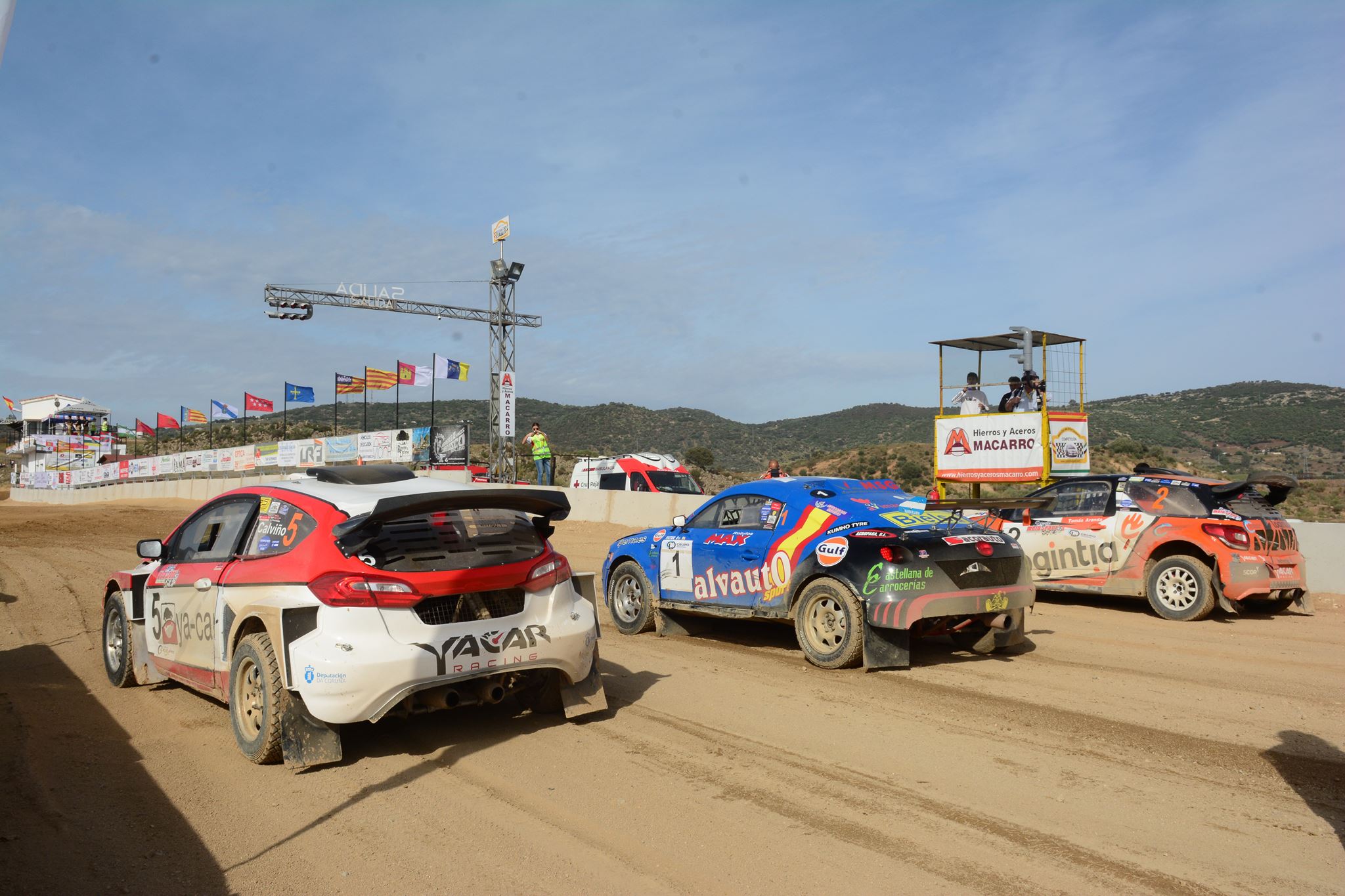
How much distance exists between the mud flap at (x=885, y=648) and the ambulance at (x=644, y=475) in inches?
523

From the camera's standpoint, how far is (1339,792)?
4.83 meters

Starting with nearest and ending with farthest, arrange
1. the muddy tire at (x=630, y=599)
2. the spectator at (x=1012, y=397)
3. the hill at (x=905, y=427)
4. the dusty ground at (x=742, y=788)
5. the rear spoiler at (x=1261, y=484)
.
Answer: the dusty ground at (x=742, y=788) < the muddy tire at (x=630, y=599) < the rear spoiler at (x=1261, y=484) < the spectator at (x=1012, y=397) < the hill at (x=905, y=427)

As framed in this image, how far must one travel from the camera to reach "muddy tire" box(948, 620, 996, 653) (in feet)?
26.7

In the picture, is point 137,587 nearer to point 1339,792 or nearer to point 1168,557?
point 1339,792

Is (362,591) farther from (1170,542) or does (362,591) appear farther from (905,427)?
(905,427)

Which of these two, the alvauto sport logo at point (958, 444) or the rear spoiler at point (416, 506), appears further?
the alvauto sport logo at point (958, 444)

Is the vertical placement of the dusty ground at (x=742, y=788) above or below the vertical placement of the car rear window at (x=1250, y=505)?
below

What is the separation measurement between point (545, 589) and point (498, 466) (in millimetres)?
32702

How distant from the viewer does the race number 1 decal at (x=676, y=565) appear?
9.25m

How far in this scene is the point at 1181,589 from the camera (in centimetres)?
1030

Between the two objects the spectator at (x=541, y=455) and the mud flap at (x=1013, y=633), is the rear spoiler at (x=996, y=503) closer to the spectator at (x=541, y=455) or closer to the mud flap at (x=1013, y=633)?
the mud flap at (x=1013, y=633)

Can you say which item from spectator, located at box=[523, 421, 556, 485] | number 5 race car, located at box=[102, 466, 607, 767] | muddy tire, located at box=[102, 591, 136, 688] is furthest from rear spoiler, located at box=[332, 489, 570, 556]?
spectator, located at box=[523, 421, 556, 485]

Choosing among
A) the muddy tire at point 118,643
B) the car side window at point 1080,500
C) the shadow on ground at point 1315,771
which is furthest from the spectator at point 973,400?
Answer: the muddy tire at point 118,643

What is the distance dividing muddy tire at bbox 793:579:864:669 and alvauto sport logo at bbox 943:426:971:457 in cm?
776
